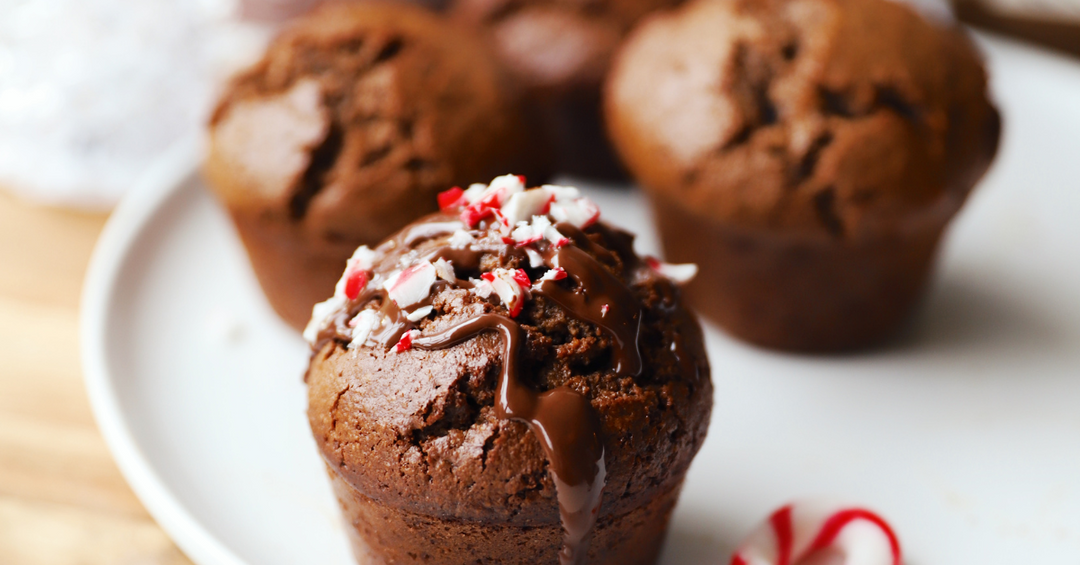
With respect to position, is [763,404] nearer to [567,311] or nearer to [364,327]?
[567,311]

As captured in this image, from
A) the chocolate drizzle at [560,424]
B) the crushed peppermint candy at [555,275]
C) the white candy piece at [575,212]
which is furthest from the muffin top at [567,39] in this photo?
the chocolate drizzle at [560,424]

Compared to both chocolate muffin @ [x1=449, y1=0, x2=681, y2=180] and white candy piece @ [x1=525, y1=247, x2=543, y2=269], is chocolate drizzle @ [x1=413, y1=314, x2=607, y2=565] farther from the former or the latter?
chocolate muffin @ [x1=449, y1=0, x2=681, y2=180]

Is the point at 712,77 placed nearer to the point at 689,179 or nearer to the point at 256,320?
the point at 689,179

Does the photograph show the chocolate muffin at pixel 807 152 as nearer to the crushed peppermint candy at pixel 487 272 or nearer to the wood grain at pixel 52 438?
the crushed peppermint candy at pixel 487 272

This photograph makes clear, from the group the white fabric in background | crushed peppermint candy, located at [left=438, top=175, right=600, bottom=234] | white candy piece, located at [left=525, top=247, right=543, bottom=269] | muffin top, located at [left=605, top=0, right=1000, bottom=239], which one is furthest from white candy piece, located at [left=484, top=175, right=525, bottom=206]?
the white fabric in background

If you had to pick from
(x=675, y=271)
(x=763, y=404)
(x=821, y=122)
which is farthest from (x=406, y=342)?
(x=821, y=122)

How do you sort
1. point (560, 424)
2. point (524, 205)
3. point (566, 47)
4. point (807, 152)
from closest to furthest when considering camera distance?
point (560, 424) → point (524, 205) → point (807, 152) → point (566, 47)
